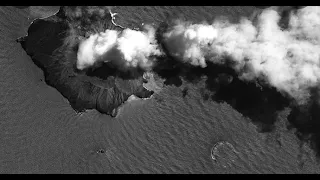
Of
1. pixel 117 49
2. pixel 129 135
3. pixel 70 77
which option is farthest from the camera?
pixel 129 135

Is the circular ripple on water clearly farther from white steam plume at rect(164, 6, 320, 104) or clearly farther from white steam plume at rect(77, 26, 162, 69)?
white steam plume at rect(77, 26, 162, 69)

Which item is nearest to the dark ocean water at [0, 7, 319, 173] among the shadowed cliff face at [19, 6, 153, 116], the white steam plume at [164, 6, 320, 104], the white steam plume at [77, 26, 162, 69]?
the shadowed cliff face at [19, 6, 153, 116]

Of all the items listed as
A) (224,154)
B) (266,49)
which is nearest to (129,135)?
(224,154)

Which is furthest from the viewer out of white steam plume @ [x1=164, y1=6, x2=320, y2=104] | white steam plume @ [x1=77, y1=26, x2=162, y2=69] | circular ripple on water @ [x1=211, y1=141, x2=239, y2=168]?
circular ripple on water @ [x1=211, y1=141, x2=239, y2=168]

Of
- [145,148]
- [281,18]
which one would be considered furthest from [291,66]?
[145,148]

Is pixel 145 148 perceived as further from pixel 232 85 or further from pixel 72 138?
pixel 232 85

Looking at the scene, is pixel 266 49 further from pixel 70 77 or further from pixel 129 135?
pixel 70 77

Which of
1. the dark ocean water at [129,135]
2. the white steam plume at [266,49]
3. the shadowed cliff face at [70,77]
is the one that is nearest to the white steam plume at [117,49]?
the shadowed cliff face at [70,77]
